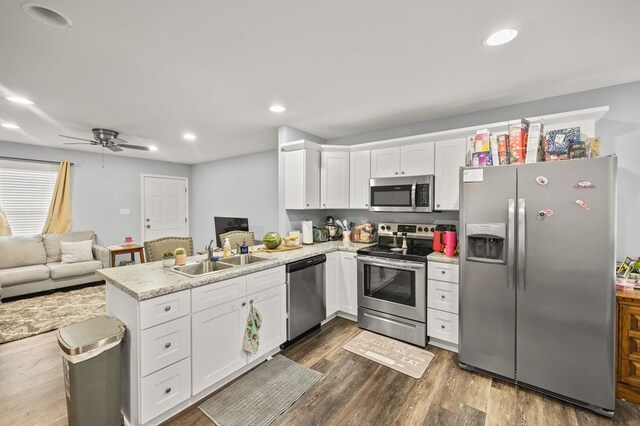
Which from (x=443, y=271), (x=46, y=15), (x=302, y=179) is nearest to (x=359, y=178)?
(x=302, y=179)

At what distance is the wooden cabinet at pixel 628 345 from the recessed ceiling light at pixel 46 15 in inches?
157

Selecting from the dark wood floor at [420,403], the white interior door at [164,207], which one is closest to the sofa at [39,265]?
the white interior door at [164,207]

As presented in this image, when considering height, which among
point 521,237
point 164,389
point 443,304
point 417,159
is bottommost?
point 164,389

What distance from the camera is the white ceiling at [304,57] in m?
1.50

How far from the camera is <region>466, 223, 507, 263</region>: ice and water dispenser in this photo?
7.11ft

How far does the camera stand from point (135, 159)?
6043 mm

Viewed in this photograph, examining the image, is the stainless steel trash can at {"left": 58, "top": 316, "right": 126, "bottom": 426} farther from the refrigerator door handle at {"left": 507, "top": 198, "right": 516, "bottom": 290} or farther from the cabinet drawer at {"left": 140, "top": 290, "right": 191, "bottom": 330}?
the refrigerator door handle at {"left": 507, "top": 198, "right": 516, "bottom": 290}

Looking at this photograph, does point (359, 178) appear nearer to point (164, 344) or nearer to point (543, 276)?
point (543, 276)

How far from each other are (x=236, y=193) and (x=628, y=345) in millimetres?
5843

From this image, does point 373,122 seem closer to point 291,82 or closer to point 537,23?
point 291,82

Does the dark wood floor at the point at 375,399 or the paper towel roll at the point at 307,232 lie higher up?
the paper towel roll at the point at 307,232

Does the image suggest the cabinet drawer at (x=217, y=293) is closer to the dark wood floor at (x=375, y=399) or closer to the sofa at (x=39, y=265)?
the dark wood floor at (x=375, y=399)

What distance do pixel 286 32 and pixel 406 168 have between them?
82.6 inches

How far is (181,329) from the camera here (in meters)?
1.84
